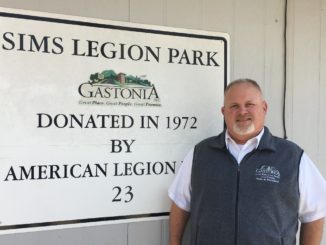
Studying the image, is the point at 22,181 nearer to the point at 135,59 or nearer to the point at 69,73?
the point at 69,73

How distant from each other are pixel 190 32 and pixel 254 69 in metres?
0.39

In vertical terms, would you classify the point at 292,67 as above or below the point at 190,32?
below

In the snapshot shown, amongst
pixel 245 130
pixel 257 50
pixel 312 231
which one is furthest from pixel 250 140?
pixel 257 50

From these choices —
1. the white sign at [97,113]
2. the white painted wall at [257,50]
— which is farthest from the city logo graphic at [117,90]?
the white painted wall at [257,50]

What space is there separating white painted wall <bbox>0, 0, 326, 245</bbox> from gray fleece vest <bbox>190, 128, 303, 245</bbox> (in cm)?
34

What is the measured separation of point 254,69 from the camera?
214 centimetres

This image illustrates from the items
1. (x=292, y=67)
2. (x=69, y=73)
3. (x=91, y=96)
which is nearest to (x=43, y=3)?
(x=69, y=73)

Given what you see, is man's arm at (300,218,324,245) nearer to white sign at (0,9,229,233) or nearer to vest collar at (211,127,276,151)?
vest collar at (211,127,276,151)

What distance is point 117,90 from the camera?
185 cm

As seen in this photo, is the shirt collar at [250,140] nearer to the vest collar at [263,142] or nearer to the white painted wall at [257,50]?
the vest collar at [263,142]

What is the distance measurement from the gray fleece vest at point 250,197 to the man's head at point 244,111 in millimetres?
66

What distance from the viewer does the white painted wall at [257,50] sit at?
1826 millimetres

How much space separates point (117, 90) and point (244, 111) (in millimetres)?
541

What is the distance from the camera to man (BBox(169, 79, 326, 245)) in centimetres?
168
